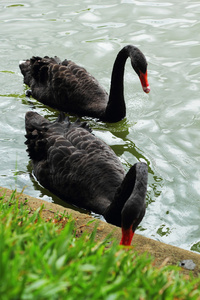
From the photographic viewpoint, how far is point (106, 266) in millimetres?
1853

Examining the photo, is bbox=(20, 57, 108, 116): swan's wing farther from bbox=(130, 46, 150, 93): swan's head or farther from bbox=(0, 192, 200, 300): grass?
bbox=(0, 192, 200, 300): grass

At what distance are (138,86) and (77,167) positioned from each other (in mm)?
2714

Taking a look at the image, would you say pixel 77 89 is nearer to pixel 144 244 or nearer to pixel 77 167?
pixel 77 167

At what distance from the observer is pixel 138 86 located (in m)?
7.06

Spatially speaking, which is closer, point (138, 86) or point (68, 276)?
point (68, 276)

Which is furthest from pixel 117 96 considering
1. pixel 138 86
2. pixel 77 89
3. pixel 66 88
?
pixel 138 86

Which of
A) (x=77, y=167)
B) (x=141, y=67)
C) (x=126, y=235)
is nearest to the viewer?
(x=126, y=235)

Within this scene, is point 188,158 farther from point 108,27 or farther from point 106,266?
point 108,27

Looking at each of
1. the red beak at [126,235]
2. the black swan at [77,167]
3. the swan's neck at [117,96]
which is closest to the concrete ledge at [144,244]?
the red beak at [126,235]

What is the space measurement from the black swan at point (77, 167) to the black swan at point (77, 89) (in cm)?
102

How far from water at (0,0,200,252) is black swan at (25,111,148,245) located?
0.84 ft

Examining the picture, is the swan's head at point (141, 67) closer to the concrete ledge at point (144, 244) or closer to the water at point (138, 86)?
the water at point (138, 86)

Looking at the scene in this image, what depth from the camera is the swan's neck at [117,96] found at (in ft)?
20.1

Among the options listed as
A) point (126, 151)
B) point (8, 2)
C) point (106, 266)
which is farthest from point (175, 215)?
point (8, 2)
